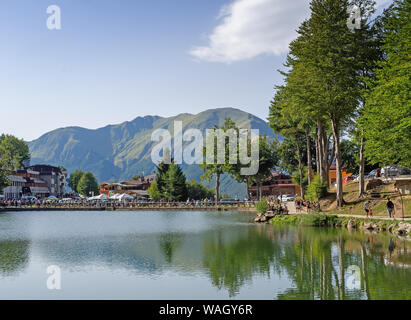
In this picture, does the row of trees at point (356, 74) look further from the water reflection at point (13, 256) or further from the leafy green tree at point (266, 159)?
the leafy green tree at point (266, 159)

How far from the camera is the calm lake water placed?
1806 centimetres

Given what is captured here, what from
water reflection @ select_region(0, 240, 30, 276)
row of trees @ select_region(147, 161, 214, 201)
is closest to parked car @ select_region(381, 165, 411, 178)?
water reflection @ select_region(0, 240, 30, 276)

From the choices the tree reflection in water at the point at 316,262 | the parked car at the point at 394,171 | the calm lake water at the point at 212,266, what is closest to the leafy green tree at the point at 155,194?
the parked car at the point at 394,171

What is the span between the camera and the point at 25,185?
166250 mm

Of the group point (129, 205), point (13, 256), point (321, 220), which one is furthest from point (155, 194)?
point (13, 256)

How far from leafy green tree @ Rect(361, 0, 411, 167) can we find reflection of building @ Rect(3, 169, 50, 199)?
126774 mm

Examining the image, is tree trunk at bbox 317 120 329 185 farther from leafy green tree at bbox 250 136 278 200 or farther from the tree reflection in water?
Result: leafy green tree at bbox 250 136 278 200

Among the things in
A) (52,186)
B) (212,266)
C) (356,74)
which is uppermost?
(356,74)

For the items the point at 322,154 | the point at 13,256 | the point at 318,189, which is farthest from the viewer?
the point at 322,154

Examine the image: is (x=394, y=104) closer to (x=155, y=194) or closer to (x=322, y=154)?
(x=322, y=154)

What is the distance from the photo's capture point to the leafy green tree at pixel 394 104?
34969 millimetres

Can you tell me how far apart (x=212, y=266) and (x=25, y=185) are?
515ft
